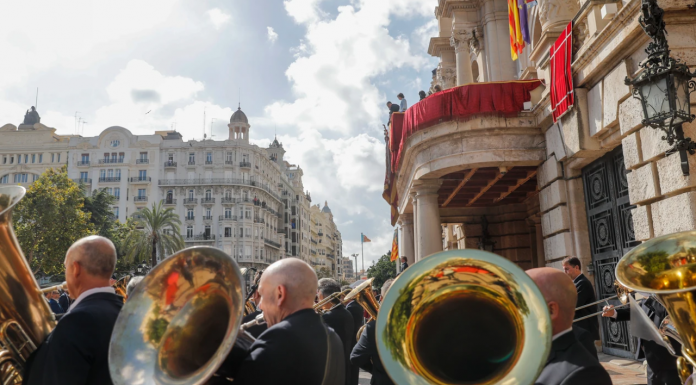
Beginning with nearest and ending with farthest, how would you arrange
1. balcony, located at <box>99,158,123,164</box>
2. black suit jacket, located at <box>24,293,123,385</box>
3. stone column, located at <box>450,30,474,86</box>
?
black suit jacket, located at <box>24,293,123,385</box> → stone column, located at <box>450,30,474,86</box> → balcony, located at <box>99,158,123,164</box>

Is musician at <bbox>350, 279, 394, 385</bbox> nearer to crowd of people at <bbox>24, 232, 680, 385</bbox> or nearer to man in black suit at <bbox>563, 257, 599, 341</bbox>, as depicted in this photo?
crowd of people at <bbox>24, 232, 680, 385</bbox>

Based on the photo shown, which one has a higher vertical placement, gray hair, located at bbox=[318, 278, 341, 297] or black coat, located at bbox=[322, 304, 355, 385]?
gray hair, located at bbox=[318, 278, 341, 297]

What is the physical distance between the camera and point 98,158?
226ft

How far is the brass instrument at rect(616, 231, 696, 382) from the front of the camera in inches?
97.7

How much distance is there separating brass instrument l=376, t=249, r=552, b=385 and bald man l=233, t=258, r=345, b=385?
Result: 18.9 inches

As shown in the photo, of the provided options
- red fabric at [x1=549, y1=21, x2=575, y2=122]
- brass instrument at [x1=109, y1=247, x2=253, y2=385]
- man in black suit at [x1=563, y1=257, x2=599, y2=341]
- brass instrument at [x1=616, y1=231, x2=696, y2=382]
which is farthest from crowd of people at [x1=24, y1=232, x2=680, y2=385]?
red fabric at [x1=549, y1=21, x2=575, y2=122]

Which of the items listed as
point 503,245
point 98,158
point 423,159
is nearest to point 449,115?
point 423,159

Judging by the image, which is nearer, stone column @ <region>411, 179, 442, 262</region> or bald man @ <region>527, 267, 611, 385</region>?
bald man @ <region>527, 267, 611, 385</region>

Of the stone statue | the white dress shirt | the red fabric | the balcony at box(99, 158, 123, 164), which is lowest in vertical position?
the white dress shirt

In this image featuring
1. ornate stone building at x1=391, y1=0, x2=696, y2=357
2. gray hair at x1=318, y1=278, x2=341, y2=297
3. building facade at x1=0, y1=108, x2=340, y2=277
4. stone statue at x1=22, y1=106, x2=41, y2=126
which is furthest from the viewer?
stone statue at x1=22, y1=106, x2=41, y2=126

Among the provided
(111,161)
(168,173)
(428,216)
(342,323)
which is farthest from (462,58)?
(111,161)

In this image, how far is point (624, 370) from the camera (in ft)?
25.0

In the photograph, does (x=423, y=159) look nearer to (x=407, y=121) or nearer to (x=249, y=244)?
(x=407, y=121)

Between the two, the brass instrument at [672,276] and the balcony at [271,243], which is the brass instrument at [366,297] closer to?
the brass instrument at [672,276]
